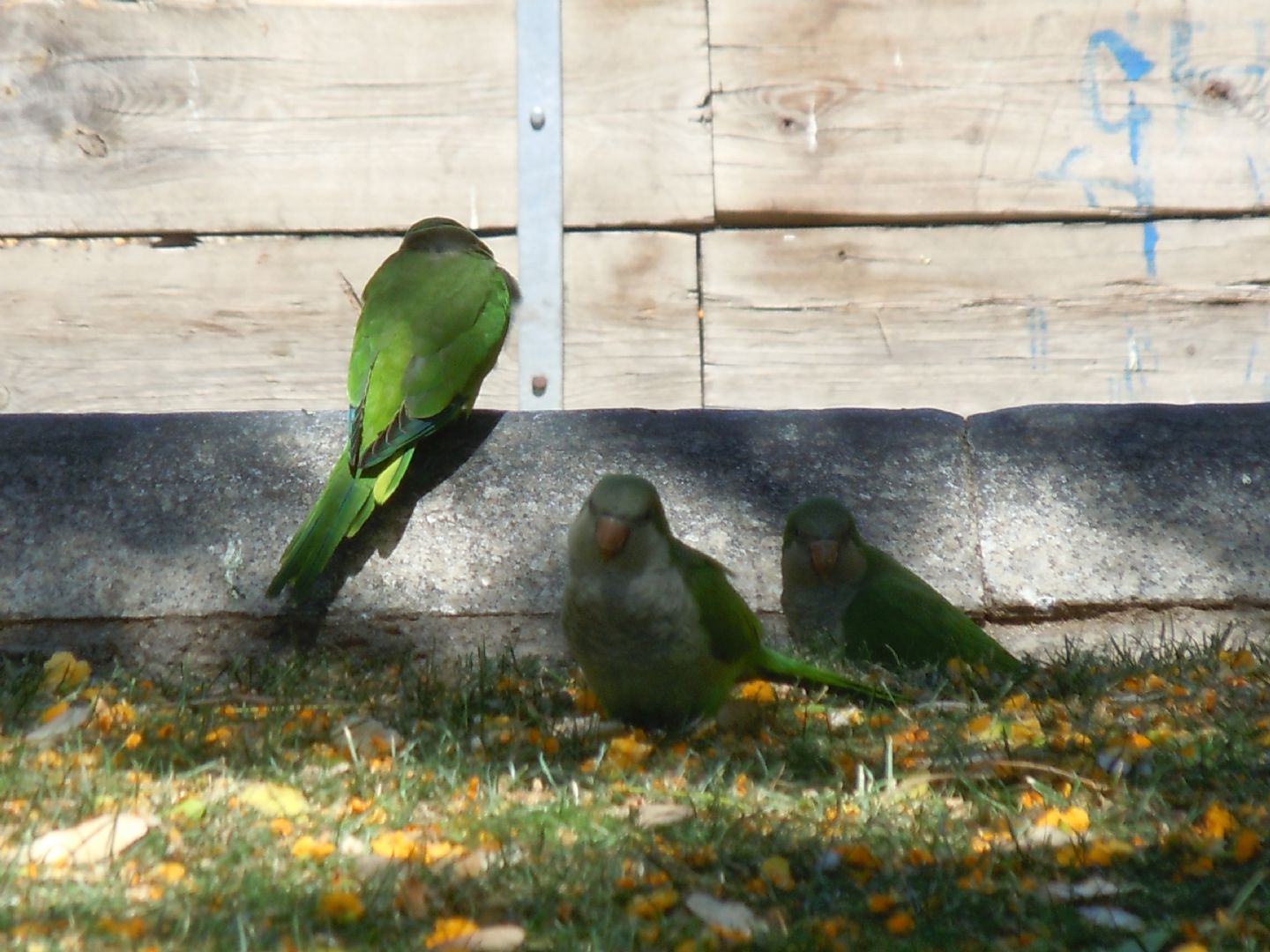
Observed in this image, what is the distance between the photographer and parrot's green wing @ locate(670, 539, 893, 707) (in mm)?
3479

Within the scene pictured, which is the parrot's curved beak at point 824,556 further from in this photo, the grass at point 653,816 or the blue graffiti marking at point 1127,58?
the blue graffiti marking at point 1127,58

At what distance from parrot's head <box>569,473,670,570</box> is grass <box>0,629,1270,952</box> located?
16.3 inches

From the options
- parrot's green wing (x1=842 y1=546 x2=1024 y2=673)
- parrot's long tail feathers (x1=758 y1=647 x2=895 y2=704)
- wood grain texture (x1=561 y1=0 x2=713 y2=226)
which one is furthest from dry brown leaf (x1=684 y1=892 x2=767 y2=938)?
wood grain texture (x1=561 y1=0 x2=713 y2=226)

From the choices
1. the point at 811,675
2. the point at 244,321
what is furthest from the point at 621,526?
the point at 244,321

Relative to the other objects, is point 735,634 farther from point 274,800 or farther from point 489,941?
point 489,941

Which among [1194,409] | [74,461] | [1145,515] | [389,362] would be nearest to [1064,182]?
[1194,409]

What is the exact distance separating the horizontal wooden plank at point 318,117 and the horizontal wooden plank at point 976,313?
0.41 meters

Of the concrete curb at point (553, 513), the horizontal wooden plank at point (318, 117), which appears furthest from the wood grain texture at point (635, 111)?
the concrete curb at point (553, 513)

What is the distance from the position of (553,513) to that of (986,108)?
219 cm

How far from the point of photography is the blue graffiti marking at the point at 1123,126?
506 cm

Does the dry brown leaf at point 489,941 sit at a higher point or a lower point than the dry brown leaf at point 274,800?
lower

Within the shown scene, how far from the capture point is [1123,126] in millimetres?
5074

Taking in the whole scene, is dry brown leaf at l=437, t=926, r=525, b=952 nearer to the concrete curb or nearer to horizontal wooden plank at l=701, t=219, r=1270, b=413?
the concrete curb

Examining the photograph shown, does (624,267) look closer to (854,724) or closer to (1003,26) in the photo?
(1003,26)
